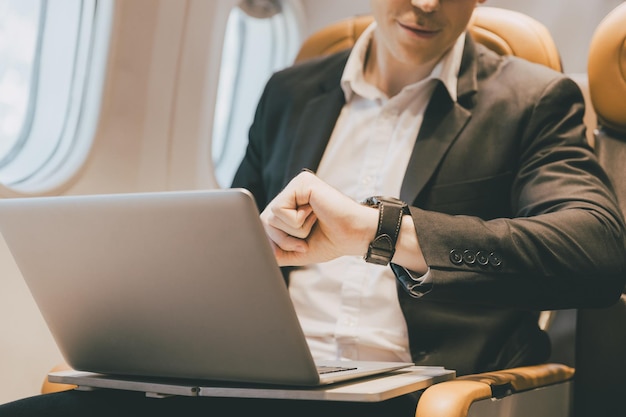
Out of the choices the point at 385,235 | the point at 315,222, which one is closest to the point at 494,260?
the point at 385,235

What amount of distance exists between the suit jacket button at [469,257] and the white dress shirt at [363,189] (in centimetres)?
37

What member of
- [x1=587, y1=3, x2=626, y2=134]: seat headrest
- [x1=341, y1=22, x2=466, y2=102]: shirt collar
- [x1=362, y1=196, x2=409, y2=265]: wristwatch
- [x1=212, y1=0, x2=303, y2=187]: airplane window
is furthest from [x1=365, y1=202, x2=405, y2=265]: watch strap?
[x1=212, y1=0, x2=303, y2=187]: airplane window

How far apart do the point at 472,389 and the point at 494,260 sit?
25 centimetres

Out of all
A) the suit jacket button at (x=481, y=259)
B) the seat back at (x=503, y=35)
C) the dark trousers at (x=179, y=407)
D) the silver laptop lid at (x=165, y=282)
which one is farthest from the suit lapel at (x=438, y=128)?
the silver laptop lid at (x=165, y=282)

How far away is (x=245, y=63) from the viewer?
3.22 m

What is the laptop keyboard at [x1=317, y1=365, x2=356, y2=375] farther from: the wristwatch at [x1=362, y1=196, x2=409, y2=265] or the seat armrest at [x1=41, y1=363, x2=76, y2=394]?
the seat armrest at [x1=41, y1=363, x2=76, y2=394]

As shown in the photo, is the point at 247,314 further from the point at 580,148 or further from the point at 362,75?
the point at 362,75

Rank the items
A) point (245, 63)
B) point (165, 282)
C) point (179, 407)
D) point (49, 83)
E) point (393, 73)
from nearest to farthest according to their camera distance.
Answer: point (165, 282)
point (179, 407)
point (393, 73)
point (49, 83)
point (245, 63)

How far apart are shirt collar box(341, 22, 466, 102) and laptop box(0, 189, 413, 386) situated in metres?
0.81

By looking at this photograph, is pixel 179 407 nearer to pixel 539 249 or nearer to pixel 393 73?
pixel 539 249

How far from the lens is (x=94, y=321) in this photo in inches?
50.4

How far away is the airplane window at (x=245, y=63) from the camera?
314 centimetres

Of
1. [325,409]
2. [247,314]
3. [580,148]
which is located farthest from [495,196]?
[247,314]

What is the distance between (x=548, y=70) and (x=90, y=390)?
118 cm
